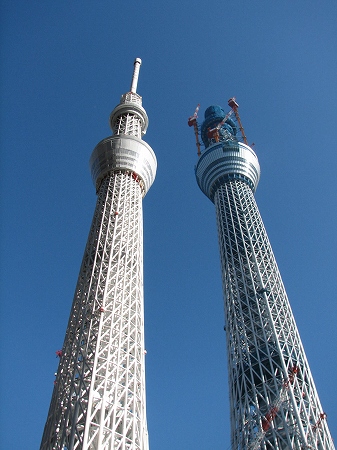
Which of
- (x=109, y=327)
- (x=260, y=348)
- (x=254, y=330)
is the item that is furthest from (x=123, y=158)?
(x=260, y=348)

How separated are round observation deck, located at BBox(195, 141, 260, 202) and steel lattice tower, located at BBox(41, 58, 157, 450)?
31.8 metres

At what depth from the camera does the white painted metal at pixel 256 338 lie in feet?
153

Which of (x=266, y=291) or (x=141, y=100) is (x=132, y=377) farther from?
(x=141, y=100)

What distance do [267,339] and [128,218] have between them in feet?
73.0

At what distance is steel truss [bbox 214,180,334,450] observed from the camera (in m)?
46.7

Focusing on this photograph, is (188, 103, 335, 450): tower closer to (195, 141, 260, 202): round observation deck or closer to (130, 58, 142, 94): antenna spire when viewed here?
(195, 141, 260, 202): round observation deck

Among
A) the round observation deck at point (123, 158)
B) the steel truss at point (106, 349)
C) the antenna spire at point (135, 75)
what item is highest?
the antenna spire at point (135, 75)

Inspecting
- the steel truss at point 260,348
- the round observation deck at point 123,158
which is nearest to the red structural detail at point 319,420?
the steel truss at point 260,348

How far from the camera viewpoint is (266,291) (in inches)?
2387

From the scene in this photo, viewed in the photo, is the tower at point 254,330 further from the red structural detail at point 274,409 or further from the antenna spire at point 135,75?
the antenna spire at point 135,75

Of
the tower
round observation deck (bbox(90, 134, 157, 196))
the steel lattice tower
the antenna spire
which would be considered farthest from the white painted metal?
the antenna spire

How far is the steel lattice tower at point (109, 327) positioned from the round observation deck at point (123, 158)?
10 cm

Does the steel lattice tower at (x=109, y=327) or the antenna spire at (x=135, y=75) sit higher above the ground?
the antenna spire at (x=135, y=75)

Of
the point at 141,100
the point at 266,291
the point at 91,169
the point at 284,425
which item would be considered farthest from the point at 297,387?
the point at 141,100
